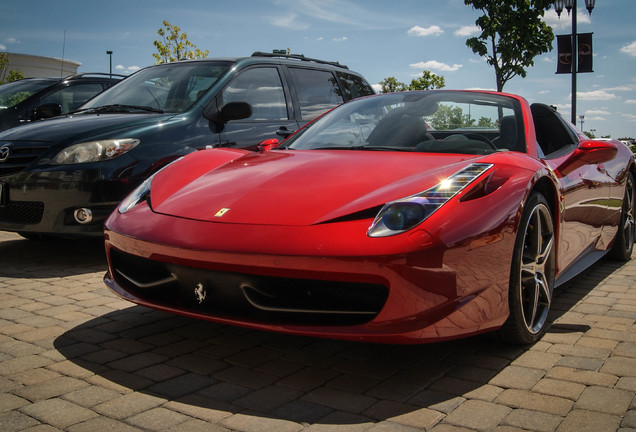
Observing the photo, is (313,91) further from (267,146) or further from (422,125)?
(422,125)

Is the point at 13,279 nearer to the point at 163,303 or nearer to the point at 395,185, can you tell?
the point at 163,303

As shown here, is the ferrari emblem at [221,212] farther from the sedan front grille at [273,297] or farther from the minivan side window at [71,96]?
the minivan side window at [71,96]

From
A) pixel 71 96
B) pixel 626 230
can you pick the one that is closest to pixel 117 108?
pixel 71 96

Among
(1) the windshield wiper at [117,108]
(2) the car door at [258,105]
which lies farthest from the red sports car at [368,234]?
(1) the windshield wiper at [117,108]

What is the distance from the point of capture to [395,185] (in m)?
2.88

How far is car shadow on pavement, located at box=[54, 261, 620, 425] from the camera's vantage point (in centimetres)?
248

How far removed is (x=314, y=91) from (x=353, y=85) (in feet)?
2.60

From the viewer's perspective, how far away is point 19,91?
8.99 metres

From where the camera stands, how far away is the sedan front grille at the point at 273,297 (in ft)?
8.46

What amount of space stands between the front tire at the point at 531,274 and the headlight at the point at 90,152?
10.2 feet

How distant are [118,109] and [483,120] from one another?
3.30 meters

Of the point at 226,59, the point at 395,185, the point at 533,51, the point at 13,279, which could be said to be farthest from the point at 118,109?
the point at 533,51

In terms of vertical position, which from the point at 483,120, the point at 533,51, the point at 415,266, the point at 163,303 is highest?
the point at 533,51

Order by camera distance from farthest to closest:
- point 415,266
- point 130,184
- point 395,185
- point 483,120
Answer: point 130,184 → point 483,120 → point 395,185 → point 415,266
